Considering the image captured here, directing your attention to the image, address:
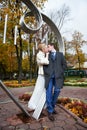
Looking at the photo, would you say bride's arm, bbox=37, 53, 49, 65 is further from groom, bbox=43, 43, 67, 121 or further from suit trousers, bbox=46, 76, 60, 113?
suit trousers, bbox=46, 76, 60, 113

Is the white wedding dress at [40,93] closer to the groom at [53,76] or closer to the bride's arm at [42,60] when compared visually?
the bride's arm at [42,60]

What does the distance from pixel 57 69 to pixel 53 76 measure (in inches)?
7.6

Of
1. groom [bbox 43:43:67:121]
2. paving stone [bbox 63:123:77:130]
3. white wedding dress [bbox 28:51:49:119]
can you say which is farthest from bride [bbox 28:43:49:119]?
paving stone [bbox 63:123:77:130]

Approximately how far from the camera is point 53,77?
5.14 meters

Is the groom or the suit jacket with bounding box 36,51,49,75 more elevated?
the suit jacket with bounding box 36,51,49,75

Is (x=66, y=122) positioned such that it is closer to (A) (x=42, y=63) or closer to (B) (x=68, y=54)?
(A) (x=42, y=63)

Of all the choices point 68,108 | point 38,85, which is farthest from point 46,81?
point 68,108

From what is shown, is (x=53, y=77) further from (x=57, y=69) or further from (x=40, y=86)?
(x=40, y=86)

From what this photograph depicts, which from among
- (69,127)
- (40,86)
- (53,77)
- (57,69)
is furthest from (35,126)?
(57,69)

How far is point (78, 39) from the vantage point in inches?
1452

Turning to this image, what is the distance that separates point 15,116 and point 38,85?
93 cm

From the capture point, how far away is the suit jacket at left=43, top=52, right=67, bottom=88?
5090 millimetres

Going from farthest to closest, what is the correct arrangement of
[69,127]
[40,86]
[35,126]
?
[40,86], [35,126], [69,127]

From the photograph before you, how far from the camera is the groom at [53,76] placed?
509 cm
